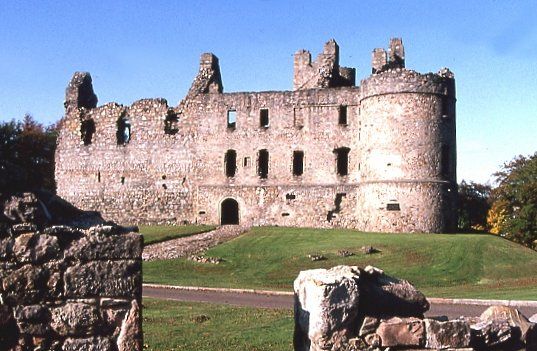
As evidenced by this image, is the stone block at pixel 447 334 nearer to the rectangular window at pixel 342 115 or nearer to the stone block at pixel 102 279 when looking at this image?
the stone block at pixel 102 279

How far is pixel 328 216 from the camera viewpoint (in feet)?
145

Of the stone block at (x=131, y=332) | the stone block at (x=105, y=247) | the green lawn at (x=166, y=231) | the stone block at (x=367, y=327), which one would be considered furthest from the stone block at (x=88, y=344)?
the green lawn at (x=166, y=231)

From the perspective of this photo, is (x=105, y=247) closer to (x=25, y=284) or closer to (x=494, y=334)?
(x=25, y=284)

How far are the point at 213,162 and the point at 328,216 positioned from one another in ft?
26.6

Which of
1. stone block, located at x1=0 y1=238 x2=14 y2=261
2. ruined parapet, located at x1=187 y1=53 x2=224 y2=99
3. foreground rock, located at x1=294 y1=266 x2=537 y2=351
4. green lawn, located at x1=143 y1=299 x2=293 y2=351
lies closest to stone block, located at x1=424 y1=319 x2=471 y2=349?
foreground rock, located at x1=294 y1=266 x2=537 y2=351

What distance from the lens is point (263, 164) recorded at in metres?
46.4

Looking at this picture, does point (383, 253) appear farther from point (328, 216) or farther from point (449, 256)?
point (328, 216)

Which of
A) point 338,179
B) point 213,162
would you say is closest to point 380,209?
point 338,179

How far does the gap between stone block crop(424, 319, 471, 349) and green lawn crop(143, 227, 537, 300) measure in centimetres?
1646

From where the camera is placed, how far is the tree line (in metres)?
50.2

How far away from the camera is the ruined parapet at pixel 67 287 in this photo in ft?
25.0

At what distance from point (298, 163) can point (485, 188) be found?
35.2m

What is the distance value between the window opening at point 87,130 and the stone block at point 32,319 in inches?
1693

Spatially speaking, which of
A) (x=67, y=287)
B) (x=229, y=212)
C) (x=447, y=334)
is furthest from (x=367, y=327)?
(x=229, y=212)
